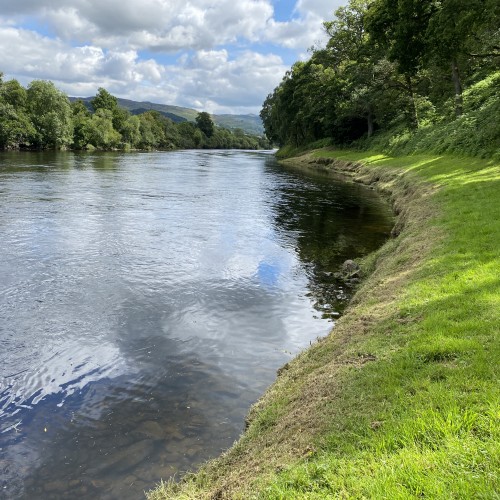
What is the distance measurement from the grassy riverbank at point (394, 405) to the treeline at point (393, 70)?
19.0 m

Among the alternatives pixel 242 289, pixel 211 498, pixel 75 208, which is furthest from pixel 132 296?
pixel 75 208

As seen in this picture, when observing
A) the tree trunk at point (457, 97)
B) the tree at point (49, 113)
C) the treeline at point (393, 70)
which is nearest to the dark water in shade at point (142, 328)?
the treeline at point (393, 70)

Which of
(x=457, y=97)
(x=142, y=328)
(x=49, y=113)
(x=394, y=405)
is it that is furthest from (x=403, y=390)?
(x=49, y=113)

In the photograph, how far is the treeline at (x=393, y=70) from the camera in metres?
25.6

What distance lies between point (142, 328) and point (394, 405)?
23.1ft

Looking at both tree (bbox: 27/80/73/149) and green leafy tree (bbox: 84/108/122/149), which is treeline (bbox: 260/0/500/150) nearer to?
green leafy tree (bbox: 84/108/122/149)

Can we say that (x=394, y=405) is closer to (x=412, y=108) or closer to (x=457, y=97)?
(x=457, y=97)

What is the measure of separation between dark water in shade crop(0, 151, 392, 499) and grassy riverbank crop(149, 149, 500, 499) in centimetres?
102

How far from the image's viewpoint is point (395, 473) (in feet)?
13.2

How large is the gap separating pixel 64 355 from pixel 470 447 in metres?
7.88

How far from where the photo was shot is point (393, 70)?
49281 mm

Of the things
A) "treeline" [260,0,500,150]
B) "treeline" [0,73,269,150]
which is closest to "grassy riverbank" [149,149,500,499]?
"treeline" [260,0,500,150]

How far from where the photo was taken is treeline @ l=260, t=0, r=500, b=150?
25642 mm

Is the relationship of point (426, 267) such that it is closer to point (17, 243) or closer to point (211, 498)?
point (211, 498)
